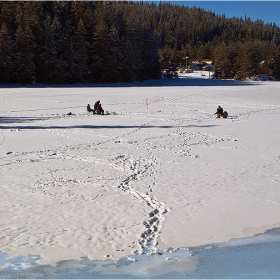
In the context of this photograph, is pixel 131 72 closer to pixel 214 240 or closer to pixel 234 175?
pixel 234 175

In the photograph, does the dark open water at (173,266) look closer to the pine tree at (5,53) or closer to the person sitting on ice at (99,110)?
the person sitting on ice at (99,110)

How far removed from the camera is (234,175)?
38.0 ft

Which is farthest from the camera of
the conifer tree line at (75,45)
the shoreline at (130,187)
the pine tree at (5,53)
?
the conifer tree line at (75,45)

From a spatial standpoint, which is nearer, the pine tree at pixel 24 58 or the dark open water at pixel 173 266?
the dark open water at pixel 173 266

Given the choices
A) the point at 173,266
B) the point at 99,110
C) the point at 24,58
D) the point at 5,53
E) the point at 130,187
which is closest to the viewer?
the point at 173,266

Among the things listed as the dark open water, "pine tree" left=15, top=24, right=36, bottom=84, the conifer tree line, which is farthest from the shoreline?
the conifer tree line

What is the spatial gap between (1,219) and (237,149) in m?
A: 9.56

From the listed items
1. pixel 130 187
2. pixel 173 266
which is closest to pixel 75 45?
pixel 130 187

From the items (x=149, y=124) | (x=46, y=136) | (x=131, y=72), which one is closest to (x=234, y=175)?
(x=46, y=136)

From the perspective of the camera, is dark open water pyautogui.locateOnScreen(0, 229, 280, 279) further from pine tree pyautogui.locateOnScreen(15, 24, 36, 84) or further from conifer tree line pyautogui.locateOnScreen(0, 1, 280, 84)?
conifer tree line pyautogui.locateOnScreen(0, 1, 280, 84)

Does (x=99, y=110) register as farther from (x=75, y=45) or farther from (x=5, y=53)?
(x=75, y=45)

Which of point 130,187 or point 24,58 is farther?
point 24,58

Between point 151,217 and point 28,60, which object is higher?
point 28,60

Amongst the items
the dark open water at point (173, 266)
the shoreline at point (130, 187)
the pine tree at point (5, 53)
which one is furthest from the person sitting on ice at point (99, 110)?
the pine tree at point (5, 53)
